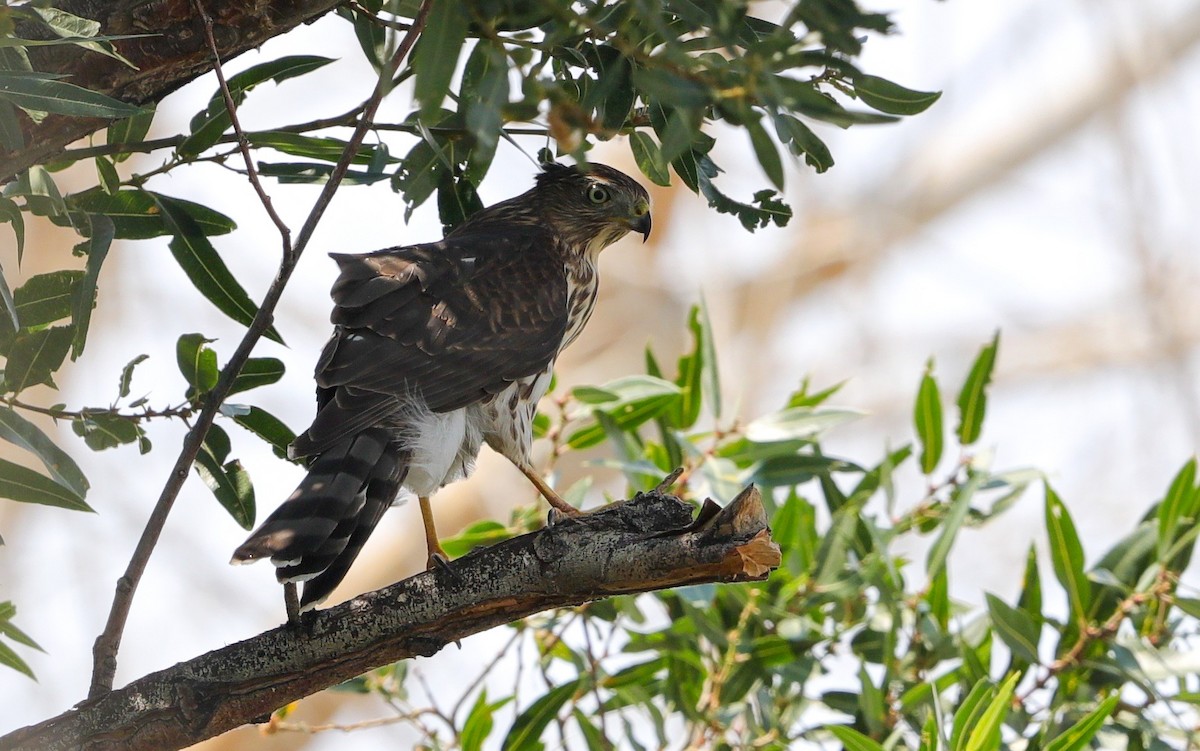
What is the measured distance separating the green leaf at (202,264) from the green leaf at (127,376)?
280mm

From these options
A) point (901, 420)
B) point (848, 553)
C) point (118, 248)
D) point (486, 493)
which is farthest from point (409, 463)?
point (901, 420)

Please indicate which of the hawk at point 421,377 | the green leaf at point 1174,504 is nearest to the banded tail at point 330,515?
the hawk at point 421,377

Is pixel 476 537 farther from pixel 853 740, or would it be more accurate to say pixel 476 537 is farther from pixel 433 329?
pixel 853 740

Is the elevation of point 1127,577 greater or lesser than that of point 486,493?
lesser

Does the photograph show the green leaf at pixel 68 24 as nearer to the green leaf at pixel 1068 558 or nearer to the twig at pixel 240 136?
the twig at pixel 240 136

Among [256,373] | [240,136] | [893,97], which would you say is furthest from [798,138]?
[256,373]

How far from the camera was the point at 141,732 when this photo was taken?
7.55 feet

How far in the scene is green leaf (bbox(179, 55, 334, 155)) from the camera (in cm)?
254

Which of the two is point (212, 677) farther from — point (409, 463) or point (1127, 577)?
point (1127, 577)

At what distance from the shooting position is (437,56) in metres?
1.60

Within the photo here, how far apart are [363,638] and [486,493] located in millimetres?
5141

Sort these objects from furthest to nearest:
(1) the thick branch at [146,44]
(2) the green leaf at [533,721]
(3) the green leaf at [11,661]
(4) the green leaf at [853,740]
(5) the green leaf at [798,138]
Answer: (2) the green leaf at [533,721] → (4) the green leaf at [853,740] → (3) the green leaf at [11,661] → (1) the thick branch at [146,44] → (5) the green leaf at [798,138]

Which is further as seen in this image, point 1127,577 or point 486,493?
point 486,493

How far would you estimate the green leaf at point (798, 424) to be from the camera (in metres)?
3.60
